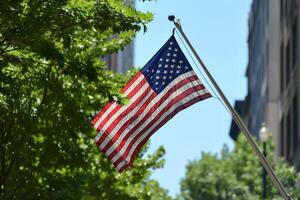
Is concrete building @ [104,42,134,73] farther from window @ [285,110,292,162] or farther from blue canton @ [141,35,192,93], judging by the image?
blue canton @ [141,35,192,93]

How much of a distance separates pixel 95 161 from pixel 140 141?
1170 centimetres

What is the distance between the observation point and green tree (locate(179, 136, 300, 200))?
5606 centimetres

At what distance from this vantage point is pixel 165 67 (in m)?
19.2

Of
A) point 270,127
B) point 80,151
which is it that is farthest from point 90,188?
point 270,127

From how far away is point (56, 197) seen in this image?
25906 millimetres

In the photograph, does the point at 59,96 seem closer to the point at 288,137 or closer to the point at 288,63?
the point at 288,137

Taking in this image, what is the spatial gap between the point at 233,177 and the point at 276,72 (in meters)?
23.5

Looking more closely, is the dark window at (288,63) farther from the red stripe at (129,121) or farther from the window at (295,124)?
the red stripe at (129,121)

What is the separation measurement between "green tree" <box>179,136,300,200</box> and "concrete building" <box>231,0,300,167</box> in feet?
11.8

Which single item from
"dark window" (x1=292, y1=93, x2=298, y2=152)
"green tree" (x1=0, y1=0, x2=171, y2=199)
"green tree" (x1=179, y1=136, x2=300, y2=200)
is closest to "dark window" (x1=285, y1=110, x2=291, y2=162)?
"dark window" (x1=292, y1=93, x2=298, y2=152)

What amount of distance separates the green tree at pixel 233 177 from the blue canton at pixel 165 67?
34.9m

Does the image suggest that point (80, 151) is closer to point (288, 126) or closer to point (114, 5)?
point (114, 5)

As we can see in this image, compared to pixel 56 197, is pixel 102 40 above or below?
above

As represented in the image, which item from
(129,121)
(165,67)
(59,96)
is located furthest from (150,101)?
(59,96)
